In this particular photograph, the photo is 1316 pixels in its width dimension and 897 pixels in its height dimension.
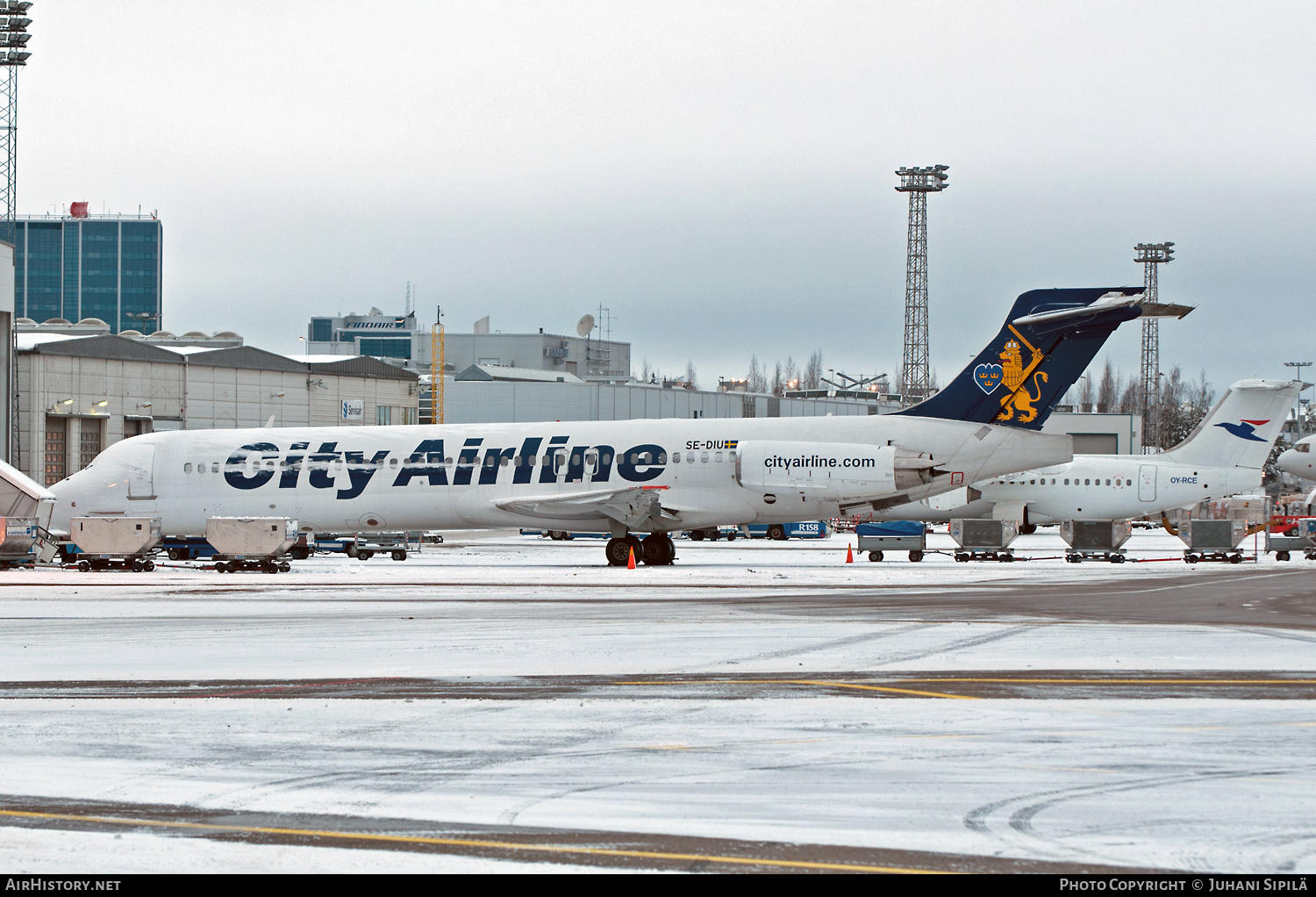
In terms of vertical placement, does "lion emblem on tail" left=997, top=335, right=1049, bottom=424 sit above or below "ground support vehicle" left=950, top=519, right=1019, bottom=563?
above

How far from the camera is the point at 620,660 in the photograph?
14.3 metres

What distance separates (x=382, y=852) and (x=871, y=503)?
28566mm

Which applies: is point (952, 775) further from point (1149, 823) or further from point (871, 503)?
point (871, 503)

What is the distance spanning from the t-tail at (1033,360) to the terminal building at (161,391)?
115 feet

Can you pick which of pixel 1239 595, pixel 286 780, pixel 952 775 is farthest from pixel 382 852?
pixel 1239 595

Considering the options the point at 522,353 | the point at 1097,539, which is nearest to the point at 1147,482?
the point at 1097,539

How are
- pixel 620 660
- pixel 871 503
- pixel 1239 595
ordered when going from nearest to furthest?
pixel 620 660, pixel 1239 595, pixel 871 503

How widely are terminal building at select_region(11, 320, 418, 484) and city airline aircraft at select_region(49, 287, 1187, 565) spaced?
782 inches

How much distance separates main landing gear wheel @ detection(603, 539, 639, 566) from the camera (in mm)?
34969

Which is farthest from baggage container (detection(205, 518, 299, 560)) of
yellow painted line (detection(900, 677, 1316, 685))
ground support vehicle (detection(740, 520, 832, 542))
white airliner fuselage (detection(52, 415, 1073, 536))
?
ground support vehicle (detection(740, 520, 832, 542))

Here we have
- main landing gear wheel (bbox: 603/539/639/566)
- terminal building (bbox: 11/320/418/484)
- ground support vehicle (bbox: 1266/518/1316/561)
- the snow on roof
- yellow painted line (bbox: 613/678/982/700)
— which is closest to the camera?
yellow painted line (bbox: 613/678/982/700)

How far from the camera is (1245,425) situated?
155 ft

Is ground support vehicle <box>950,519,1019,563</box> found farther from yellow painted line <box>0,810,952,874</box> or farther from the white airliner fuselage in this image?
yellow painted line <box>0,810,952,874</box>

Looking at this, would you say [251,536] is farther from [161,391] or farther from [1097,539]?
[161,391]
